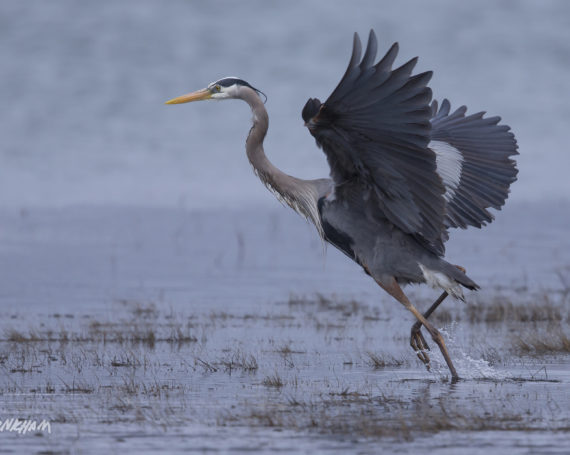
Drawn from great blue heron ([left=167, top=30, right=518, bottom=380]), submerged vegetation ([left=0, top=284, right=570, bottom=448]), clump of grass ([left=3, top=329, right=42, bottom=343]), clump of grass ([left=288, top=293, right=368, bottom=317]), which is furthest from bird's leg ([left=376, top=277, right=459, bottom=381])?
clump of grass ([left=288, top=293, right=368, bottom=317])

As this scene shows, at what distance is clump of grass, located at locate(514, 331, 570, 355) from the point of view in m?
10.2

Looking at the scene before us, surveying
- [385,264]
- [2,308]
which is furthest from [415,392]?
[2,308]

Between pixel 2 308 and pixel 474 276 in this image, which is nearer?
pixel 2 308

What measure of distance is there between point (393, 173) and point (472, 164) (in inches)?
66.7

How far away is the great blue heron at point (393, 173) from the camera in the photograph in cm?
821

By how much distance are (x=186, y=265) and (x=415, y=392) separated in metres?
12.5

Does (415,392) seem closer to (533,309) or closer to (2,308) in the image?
(533,309)

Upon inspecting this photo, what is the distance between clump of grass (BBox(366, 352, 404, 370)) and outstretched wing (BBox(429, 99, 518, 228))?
1.19 m

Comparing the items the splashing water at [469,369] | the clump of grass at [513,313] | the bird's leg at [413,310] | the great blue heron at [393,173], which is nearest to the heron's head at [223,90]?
the great blue heron at [393,173]

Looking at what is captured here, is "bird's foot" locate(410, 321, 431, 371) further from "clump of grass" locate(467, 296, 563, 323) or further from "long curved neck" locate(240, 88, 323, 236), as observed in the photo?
"clump of grass" locate(467, 296, 563, 323)

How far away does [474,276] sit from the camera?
18516mm

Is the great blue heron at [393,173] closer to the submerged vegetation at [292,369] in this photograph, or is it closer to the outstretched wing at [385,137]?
the outstretched wing at [385,137]

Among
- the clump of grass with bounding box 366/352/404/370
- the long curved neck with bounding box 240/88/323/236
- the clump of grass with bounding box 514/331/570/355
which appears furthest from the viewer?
the clump of grass with bounding box 514/331/570/355

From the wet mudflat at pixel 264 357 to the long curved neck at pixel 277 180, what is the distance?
45 cm
